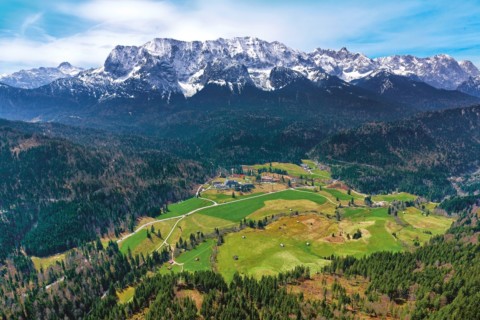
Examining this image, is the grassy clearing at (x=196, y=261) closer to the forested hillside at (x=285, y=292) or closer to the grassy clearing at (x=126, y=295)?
the forested hillside at (x=285, y=292)

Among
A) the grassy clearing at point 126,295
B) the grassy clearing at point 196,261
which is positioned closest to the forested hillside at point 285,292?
the grassy clearing at point 126,295

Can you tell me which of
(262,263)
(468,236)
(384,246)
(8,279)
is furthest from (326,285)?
(8,279)

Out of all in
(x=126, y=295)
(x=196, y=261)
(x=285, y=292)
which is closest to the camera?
(x=285, y=292)

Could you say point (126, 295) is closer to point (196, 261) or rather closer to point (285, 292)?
point (196, 261)

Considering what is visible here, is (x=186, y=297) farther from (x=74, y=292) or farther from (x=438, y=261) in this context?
(x=438, y=261)

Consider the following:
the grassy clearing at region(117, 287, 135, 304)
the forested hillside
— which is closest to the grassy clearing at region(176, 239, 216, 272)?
the forested hillside

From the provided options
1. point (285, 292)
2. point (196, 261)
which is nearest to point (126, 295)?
point (196, 261)

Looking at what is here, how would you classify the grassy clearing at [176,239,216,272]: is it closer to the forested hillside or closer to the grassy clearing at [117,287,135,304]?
the forested hillside

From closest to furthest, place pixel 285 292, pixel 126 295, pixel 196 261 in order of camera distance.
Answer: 1. pixel 285 292
2. pixel 126 295
3. pixel 196 261
